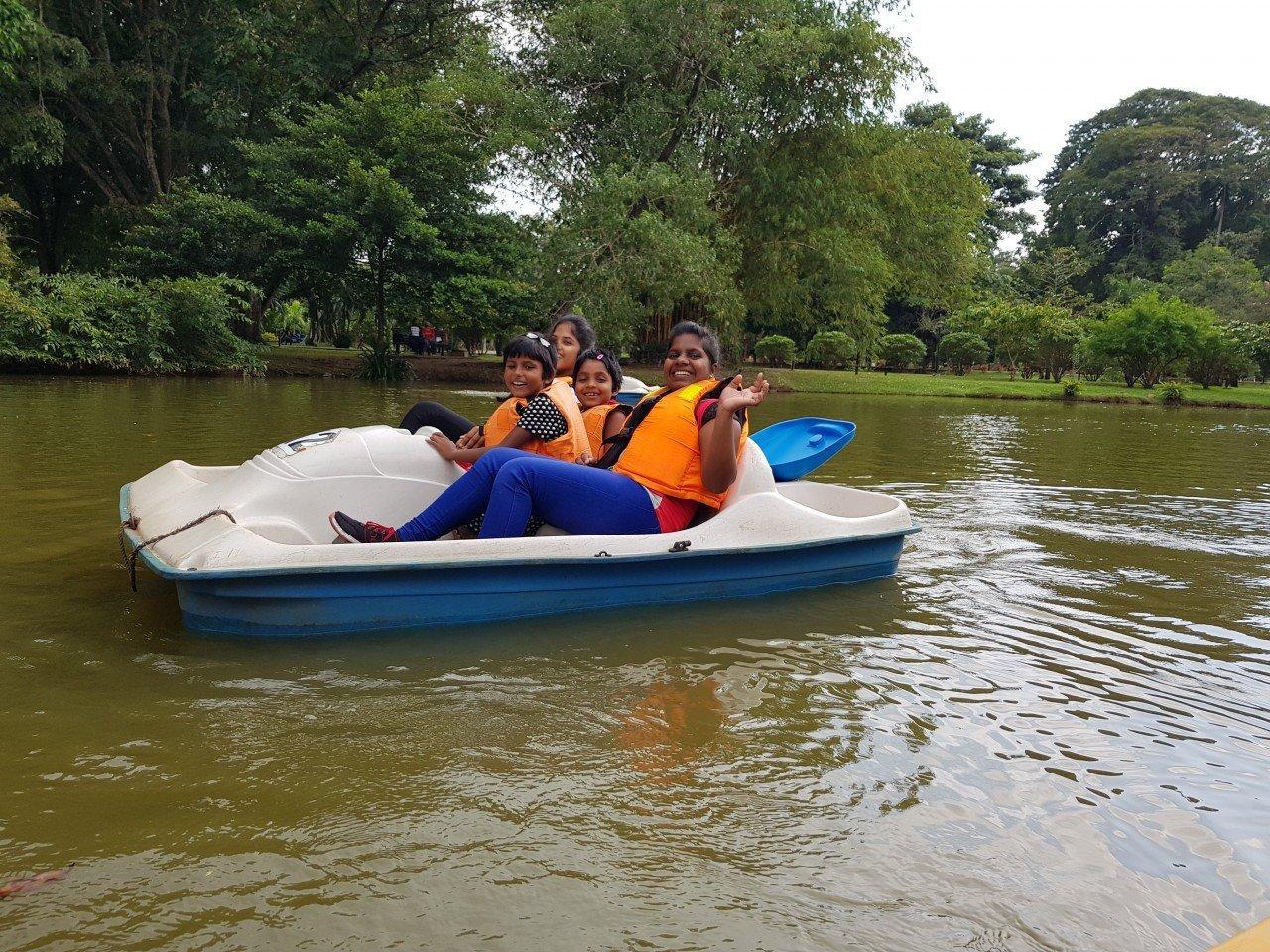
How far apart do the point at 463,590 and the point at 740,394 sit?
1361 millimetres

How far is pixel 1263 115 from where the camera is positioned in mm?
47031

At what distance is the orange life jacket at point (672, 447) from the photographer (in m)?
4.32

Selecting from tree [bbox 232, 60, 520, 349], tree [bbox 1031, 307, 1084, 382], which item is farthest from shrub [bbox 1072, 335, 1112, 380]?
tree [bbox 232, 60, 520, 349]

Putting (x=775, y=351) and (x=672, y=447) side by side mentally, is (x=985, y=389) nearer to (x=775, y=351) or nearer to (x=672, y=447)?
(x=775, y=351)

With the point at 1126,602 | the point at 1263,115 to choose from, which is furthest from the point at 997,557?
the point at 1263,115

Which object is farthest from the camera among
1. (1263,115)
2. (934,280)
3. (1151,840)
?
(1263,115)

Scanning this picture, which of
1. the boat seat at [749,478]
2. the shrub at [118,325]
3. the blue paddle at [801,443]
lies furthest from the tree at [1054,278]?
the boat seat at [749,478]

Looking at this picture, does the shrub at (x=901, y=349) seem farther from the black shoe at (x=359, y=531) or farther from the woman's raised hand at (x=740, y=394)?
the black shoe at (x=359, y=531)

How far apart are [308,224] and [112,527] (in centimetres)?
1560

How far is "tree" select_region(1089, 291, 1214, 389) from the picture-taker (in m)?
27.6

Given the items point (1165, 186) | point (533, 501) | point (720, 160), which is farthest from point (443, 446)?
point (1165, 186)

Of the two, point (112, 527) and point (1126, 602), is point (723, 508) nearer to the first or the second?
point (1126, 602)

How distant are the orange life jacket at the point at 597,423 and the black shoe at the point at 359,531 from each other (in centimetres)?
137

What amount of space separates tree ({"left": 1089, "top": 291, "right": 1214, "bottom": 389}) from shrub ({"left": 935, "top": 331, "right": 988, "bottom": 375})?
177 inches
